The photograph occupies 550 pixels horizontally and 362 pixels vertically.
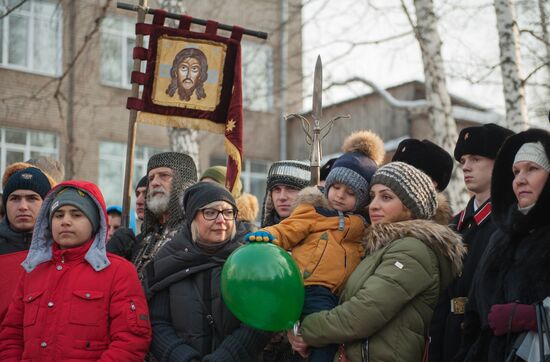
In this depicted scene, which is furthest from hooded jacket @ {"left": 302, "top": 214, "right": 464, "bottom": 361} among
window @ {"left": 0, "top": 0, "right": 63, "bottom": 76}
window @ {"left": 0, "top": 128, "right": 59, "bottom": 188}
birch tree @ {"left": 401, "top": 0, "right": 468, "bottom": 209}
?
window @ {"left": 0, "top": 0, "right": 63, "bottom": 76}

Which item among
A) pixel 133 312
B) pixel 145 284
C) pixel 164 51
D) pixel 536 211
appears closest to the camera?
pixel 536 211

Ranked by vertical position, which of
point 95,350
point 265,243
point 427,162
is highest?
point 427,162

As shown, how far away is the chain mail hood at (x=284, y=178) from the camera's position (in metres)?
5.14

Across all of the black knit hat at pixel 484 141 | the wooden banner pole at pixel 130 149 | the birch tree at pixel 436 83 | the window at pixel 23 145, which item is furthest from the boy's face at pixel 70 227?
the window at pixel 23 145

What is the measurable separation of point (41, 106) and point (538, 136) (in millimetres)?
14935

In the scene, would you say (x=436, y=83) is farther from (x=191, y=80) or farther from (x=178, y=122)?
(x=178, y=122)

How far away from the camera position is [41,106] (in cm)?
1669

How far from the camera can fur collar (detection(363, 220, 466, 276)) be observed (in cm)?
380

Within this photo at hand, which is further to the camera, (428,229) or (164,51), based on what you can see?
(164,51)

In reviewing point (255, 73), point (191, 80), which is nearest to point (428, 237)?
point (191, 80)

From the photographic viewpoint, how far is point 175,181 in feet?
17.1

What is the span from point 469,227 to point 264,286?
157 cm

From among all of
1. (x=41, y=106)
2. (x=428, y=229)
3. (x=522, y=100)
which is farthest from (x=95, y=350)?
(x=41, y=106)

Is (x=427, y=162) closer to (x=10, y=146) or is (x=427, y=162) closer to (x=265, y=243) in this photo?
(x=265, y=243)
